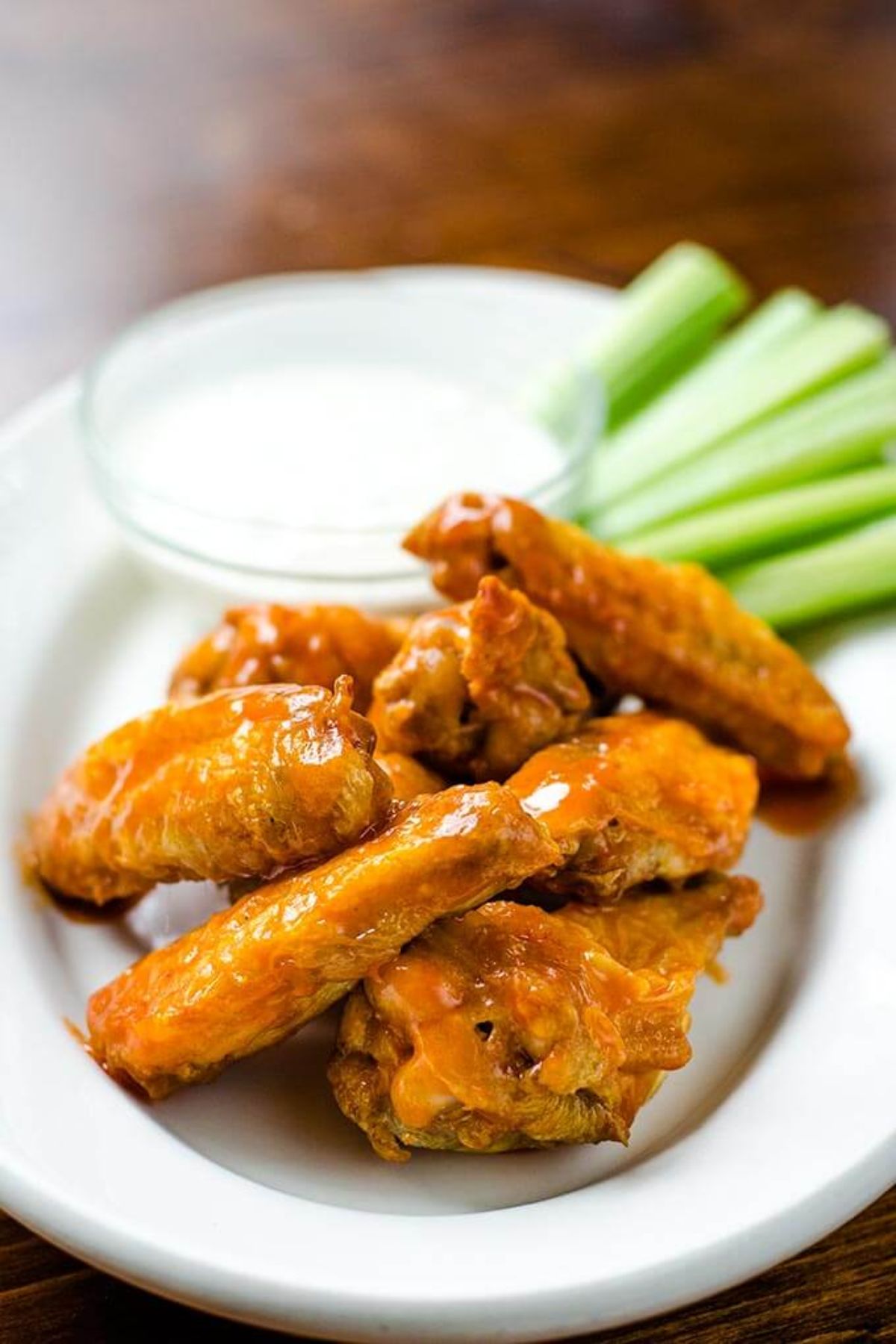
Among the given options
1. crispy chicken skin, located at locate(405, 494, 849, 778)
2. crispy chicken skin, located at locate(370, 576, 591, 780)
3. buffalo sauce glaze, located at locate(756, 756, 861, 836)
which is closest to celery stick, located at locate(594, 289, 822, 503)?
crispy chicken skin, located at locate(405, 494, 849, 778)

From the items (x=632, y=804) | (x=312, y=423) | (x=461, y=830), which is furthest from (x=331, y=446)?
(x=461, y=830)

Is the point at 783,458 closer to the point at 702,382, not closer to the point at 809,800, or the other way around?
the point at 702,382

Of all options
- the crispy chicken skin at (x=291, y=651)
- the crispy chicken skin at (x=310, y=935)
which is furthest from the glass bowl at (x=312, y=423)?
the crispy chicken skin at (x=310, y=935)

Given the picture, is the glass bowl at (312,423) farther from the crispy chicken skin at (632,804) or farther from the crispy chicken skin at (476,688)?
the crispy chicken skin at (632,804)

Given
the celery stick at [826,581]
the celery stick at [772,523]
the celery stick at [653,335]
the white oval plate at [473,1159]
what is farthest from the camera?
the celery stick at [653,335]

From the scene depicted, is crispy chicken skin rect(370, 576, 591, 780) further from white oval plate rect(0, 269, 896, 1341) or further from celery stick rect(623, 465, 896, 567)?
celery stick rect(623, 465, 896, 567)

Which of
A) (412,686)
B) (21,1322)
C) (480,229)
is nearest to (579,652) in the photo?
(412,686)

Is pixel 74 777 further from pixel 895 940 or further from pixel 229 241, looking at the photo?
pixel 229 241
